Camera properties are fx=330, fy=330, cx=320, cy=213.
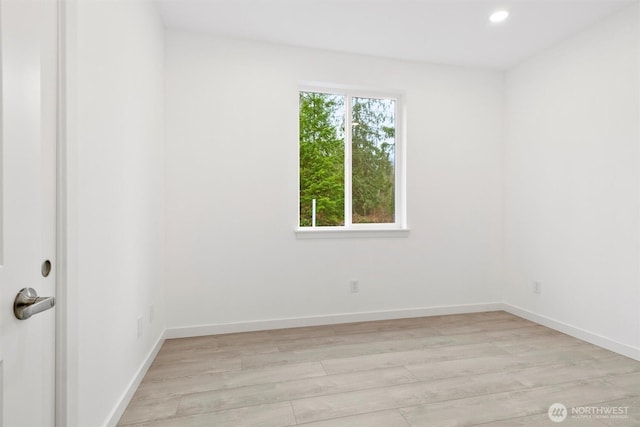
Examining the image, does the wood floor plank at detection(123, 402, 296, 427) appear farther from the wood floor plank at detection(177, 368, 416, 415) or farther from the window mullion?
the window mullion

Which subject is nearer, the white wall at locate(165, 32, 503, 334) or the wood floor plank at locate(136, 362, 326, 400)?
the wood floor plank at locate(136, 362, 326, 400)

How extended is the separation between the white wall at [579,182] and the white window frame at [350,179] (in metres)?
1.16

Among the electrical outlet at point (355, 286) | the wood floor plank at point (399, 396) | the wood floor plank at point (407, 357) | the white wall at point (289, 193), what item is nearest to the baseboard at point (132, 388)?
the white wall at point (289, 193)

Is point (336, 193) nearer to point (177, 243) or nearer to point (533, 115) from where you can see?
point (177, 243)

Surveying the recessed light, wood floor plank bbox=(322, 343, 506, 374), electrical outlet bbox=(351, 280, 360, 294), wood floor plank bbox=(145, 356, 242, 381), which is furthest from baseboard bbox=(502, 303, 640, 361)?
wood floor plank bbox=(145, 356, 242, 381)

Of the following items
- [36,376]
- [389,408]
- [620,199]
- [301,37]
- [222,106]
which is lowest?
[389,408]

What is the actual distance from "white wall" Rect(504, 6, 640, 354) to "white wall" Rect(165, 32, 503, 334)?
269 millimetres

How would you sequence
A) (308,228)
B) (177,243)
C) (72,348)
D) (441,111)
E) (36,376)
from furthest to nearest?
(441,111) < (308,228) < (177,243) < (72,348) < (36,376)

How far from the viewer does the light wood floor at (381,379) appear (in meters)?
1.70

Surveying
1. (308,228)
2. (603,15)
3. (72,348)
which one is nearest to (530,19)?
(603,15)

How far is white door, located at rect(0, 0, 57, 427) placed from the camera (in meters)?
0.82

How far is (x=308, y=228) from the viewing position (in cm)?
312

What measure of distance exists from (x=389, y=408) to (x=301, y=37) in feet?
9.32

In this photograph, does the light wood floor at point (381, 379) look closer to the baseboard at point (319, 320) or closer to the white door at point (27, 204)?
the baseboard at point (319, 320)
